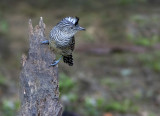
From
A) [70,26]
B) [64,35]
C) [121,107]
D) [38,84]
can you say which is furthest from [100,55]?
[38,84]

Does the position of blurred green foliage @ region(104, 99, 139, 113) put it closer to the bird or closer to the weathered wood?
the bird

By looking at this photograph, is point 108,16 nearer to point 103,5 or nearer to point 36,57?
point 103,5

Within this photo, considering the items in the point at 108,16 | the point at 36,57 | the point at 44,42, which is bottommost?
the point at 36,57

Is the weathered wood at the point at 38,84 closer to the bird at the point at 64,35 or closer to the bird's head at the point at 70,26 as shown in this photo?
the bird at the point at 64,35

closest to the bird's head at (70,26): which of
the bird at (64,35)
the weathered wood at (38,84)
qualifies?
the bird at (64,35)

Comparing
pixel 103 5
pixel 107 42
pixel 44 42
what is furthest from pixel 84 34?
pixel 44 42

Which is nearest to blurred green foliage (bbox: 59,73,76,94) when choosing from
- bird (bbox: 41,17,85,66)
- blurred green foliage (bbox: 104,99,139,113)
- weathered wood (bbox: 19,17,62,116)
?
blurred green foliage (bbox: 104,99,139,113)
